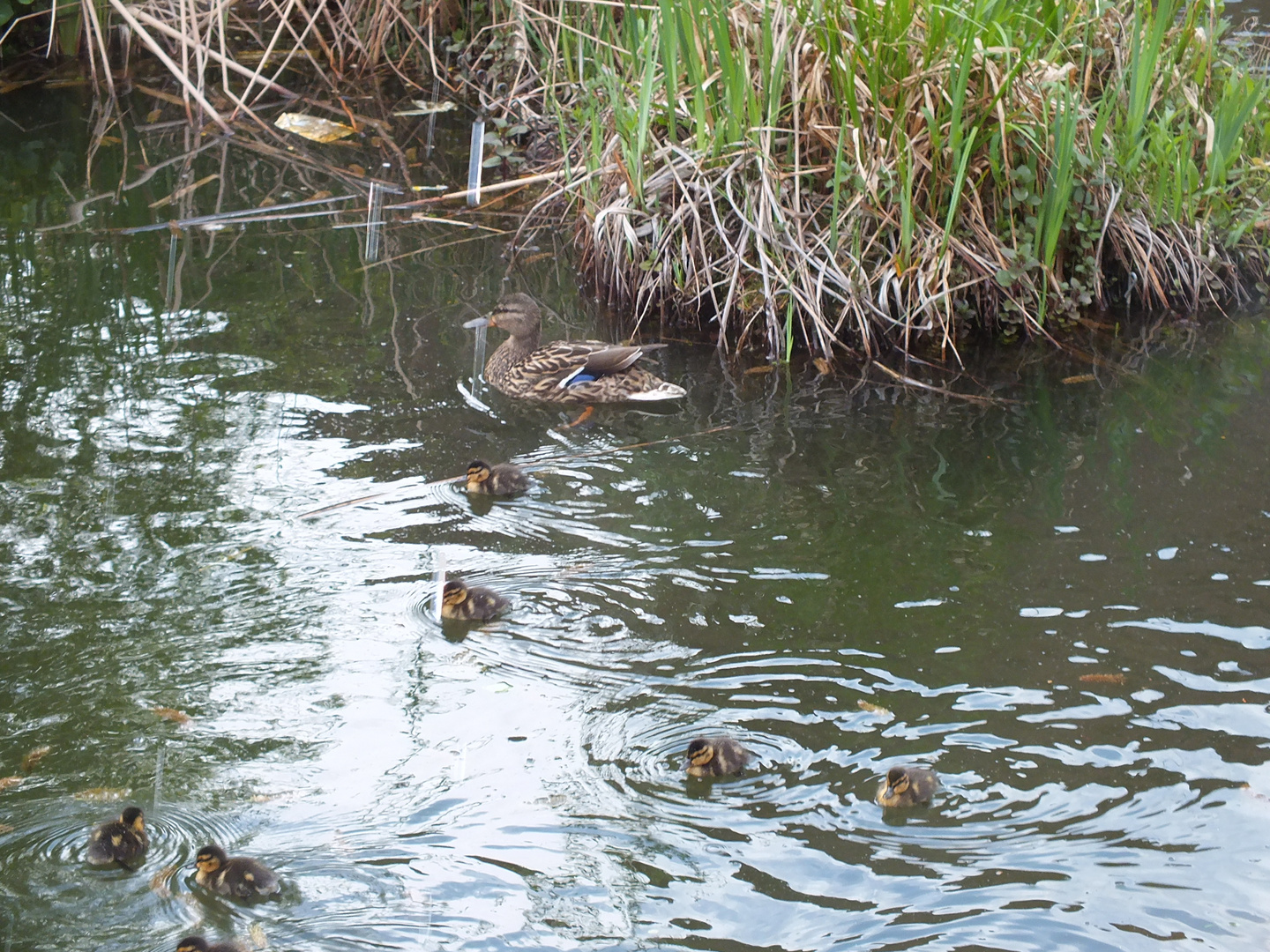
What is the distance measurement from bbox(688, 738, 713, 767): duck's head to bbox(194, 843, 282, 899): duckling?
3.63 ft

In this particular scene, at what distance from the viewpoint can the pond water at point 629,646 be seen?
316 cm

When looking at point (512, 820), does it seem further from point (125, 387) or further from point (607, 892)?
point (125, 387)

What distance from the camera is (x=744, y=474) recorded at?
5254mm

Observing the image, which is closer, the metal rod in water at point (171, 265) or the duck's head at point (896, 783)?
the duck's head at point (896, 783)

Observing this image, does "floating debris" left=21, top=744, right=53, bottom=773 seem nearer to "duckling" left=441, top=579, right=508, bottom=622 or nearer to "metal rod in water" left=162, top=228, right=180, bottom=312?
"duckling" left=441, top=579, right=508, bottom=622

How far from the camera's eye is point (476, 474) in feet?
16.4

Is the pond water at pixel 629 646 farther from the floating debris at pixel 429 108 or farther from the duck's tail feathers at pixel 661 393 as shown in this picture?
the floating debris at pixel 429 108

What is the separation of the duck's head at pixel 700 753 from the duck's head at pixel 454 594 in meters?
1.07

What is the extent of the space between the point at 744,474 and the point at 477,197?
382 cm

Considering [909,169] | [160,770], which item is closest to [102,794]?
[160,770]

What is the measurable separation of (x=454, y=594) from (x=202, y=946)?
152cm

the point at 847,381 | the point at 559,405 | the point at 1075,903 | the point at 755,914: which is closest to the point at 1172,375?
the point at 847,381

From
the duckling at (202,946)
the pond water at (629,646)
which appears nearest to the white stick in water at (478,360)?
the pond water at (629,646)

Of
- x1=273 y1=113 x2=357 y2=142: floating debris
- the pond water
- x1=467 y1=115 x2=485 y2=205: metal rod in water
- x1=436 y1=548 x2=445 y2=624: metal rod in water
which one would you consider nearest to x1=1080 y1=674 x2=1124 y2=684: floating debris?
the pond water
